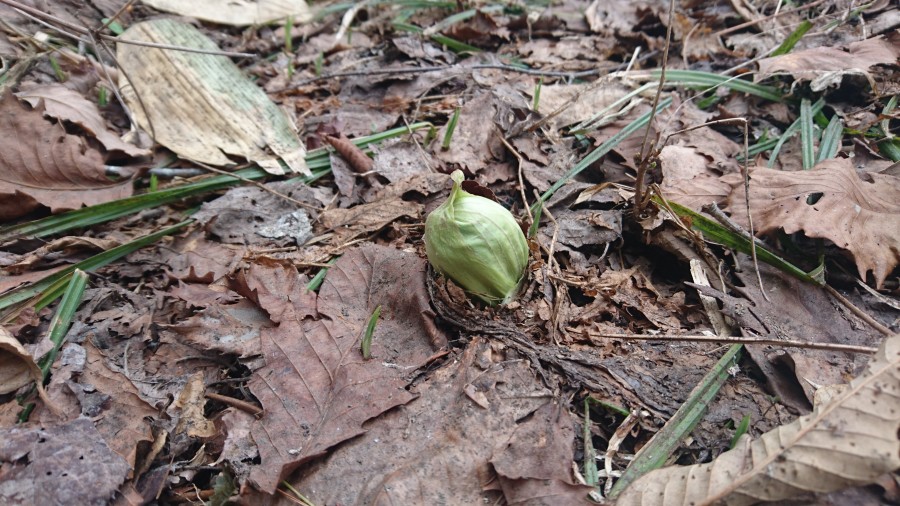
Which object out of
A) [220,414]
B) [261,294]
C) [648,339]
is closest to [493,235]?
[648,339]

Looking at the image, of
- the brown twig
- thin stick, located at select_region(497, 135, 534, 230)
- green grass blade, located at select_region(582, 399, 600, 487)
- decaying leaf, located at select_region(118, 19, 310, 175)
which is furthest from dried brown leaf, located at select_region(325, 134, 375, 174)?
green grass blade, located at select_region(582, 399, 600, 487)

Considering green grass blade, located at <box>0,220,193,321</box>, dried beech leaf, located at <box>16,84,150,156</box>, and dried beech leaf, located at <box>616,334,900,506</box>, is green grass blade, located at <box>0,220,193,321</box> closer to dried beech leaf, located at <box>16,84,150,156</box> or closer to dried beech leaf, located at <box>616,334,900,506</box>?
dried beech leaf, located at <box>16,84,150,156</box>

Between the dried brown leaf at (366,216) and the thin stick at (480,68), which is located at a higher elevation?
the thin stick at (480,68)

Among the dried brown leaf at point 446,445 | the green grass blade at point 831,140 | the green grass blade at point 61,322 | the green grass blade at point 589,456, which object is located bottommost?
the green grass blade at point 589,456

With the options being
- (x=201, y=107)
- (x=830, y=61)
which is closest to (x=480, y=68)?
(x=201, y=107)

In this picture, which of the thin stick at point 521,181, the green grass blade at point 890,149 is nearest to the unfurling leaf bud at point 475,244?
the thin stick at point 521,181

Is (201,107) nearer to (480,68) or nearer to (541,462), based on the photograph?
(480,68)

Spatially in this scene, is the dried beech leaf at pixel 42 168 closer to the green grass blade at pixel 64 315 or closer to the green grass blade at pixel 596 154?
the green grass blade at pixel 64 315

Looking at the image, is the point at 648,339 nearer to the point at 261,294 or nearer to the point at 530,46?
the point at 261,294
